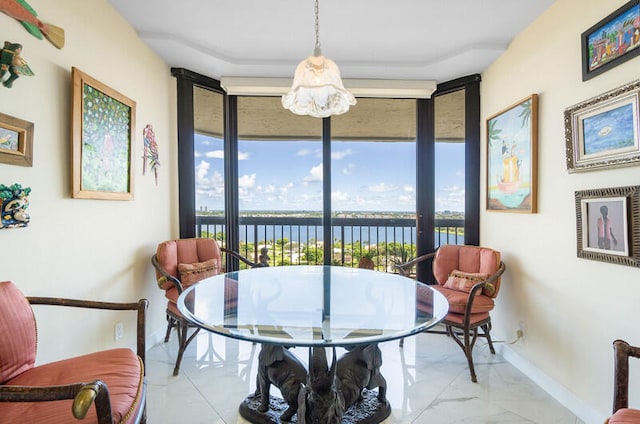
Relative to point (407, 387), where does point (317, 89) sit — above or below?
above

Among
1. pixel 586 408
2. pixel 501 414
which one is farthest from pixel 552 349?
pixel 501 414

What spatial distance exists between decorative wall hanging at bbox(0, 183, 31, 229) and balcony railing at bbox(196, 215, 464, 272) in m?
1.87

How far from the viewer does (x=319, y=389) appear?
5.01 feet

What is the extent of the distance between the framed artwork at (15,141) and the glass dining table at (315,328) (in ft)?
3.46

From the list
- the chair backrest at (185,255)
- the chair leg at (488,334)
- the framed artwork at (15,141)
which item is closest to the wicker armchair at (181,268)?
the chair backrest at (185,255)

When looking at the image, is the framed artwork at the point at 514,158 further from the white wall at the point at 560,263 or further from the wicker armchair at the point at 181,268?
the wicker armchair at the point at 181,268

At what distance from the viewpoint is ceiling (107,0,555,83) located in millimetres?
2178

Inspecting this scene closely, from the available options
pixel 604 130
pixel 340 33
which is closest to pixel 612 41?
pixel 604 130

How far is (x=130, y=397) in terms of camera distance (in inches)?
47.4

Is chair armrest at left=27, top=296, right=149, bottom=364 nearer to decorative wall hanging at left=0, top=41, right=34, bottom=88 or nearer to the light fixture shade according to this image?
decorative wall hanging at left=0, top=41, right=34, bottom=88

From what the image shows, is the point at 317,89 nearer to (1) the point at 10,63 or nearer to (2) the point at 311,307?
(2) the point at 311,307

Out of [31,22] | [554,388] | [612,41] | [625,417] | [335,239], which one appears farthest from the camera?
[335,239]

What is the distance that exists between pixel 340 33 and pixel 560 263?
2.37 meters

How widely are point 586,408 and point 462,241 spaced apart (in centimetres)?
168
